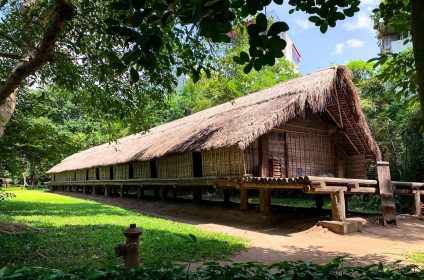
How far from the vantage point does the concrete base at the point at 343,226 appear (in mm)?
9586

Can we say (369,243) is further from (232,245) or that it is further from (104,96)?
(104,96)

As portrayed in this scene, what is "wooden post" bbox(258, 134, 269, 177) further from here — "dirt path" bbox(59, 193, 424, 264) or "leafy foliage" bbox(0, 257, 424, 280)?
"leafy foliage" bbox(0, 257, 424, 280)

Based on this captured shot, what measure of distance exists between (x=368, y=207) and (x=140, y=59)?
17895 mm

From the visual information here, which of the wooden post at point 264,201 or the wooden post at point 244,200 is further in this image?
the wooden post at point 244,200

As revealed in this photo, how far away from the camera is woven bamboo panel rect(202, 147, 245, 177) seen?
12.0m

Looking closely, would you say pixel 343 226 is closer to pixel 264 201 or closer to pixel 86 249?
pixel 264 201

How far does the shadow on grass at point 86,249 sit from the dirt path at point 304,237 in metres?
0.90

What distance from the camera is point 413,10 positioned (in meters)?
1.99

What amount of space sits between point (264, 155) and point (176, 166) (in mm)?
4805

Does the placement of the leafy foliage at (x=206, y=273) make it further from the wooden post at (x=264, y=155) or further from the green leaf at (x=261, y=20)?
the wooden post at (x=264, y=155)

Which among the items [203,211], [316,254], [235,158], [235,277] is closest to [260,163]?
[235,158]

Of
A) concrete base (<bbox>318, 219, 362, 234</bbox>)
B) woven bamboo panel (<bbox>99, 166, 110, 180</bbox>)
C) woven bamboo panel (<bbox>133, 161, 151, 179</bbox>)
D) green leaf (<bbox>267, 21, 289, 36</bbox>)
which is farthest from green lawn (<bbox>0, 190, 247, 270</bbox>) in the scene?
woven bamboo panel (<bbox>99, 166, 110, 180</bbox>)

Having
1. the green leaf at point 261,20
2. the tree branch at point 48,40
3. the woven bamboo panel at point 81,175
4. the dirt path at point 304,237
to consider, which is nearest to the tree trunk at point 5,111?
the tree branch at point 48,40

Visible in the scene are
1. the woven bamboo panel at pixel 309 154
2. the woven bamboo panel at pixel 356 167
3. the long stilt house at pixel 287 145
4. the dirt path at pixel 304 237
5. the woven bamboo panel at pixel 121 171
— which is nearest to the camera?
the dirt path at pixel 304 237
